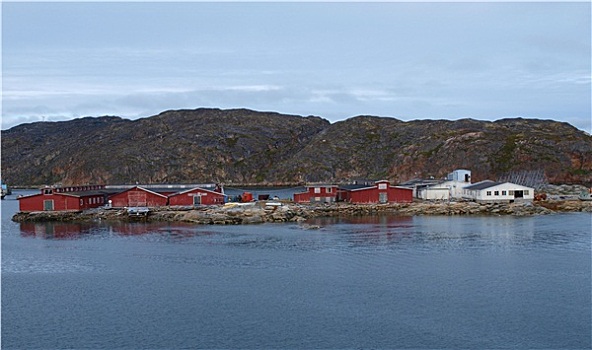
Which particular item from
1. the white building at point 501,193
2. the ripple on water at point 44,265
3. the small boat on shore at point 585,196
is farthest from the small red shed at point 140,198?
the small boat on shore at point 585,196

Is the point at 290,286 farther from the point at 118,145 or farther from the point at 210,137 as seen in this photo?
the point at 118,145

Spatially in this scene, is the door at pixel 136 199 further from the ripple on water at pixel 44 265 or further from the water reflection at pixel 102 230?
the ripple on water at pixel 44 265

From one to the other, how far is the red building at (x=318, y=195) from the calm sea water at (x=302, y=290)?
16.8 meters

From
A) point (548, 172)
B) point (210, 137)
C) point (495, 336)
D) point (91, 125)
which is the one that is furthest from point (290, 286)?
point (91, 125)

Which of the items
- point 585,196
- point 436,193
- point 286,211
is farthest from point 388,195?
point 585,196

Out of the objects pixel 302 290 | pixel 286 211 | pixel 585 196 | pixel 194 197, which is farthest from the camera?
pixel 585 196

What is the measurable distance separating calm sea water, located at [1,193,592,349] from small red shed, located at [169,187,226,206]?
14.6 meters

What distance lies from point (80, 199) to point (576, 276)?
42038mm

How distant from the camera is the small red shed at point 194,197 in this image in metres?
55.6

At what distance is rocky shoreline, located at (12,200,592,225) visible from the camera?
48719mm

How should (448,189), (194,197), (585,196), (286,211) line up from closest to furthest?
(286,211) < (194,197) < (585,196) < (448,189)

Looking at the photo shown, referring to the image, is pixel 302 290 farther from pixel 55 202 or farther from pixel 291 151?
pixel 291 151

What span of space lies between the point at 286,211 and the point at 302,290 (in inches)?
1008

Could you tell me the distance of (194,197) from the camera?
55.8 meters
